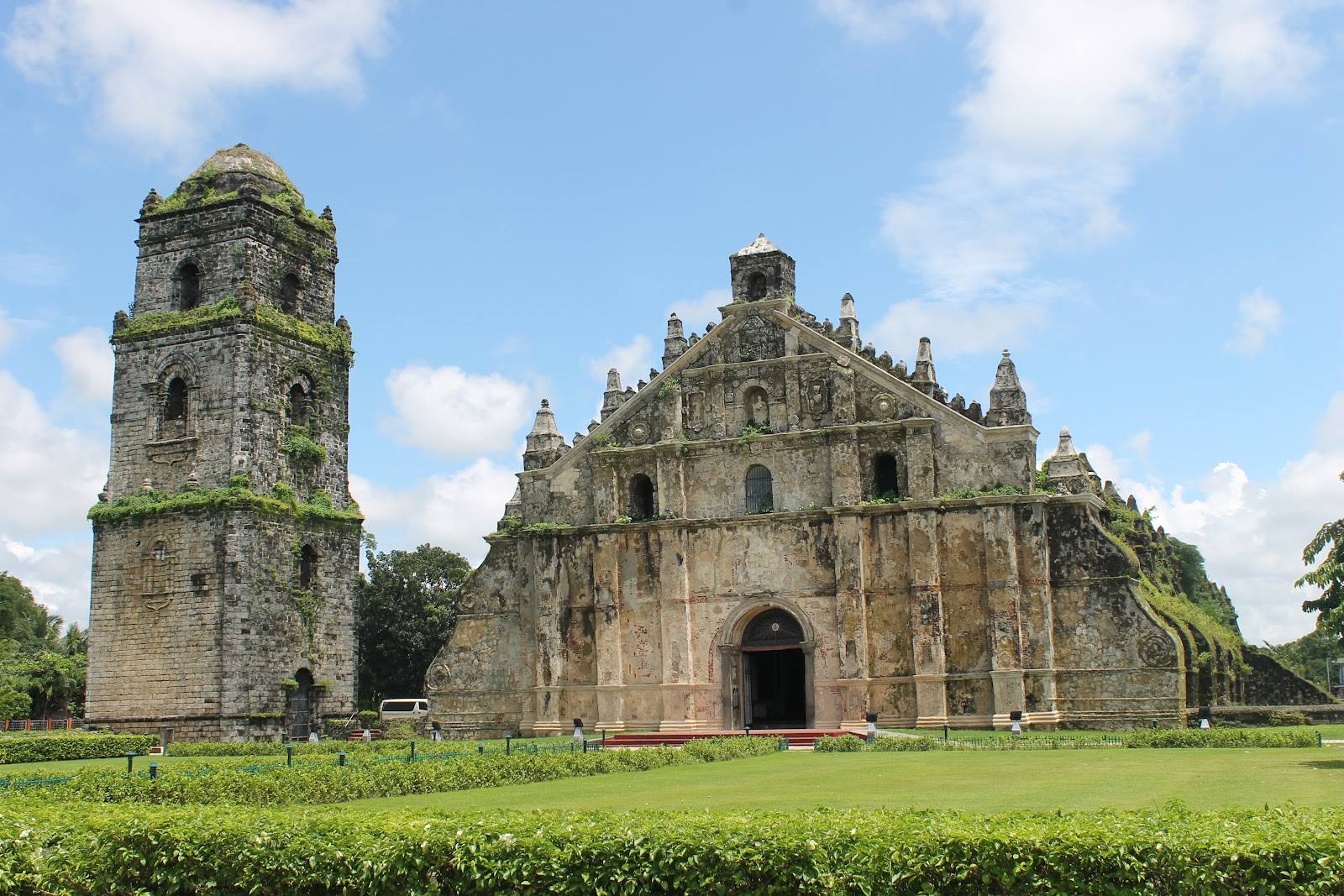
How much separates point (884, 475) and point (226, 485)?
20.3 m

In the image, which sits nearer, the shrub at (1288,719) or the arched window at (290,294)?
the shrub at (1288,719)

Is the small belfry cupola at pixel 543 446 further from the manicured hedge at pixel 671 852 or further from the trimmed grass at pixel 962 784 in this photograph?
the manicured hedge at pixel 671 852

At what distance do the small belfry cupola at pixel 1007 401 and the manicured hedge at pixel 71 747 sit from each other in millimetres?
26330

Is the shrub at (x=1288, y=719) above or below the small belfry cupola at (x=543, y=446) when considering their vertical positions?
below

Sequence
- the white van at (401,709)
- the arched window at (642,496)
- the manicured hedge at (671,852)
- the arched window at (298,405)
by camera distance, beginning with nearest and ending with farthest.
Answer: the manicured hedge at (671,852) → the arched window at (642,496) → the arched window at (298,405) → the white van at (401,709)

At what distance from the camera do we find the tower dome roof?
153 ft

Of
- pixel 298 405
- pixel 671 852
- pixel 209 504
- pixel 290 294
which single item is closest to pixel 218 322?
pixel 290 294

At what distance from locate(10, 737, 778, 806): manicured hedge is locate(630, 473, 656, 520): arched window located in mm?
13933

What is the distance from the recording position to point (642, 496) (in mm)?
42094

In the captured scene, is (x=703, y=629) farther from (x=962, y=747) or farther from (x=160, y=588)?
(x=160, y=588)

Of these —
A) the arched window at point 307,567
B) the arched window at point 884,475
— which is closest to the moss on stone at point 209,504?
the arched window at point 307,567

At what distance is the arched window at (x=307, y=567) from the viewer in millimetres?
45094

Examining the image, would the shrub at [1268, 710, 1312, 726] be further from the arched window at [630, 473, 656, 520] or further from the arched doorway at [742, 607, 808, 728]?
the arched window at [630, 473, 656, 520]

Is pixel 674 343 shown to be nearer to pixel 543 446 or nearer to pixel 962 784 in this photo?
pixel 543 446
